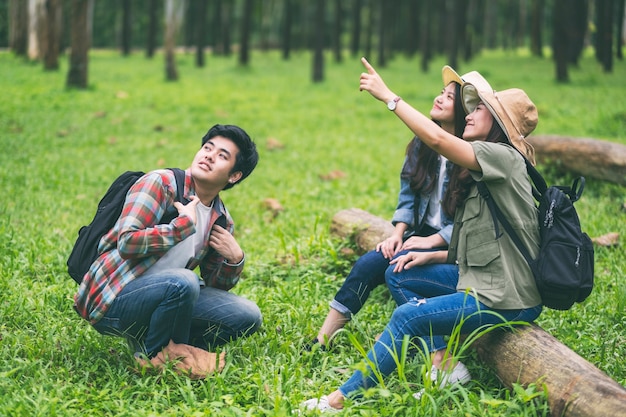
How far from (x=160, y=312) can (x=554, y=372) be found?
1.94m

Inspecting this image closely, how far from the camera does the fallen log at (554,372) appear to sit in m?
3.08

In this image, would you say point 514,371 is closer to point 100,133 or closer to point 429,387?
point 429,387

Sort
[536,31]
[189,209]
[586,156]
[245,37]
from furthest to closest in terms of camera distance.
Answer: [536,31]
[245,37]
[586,156]
[189,209]

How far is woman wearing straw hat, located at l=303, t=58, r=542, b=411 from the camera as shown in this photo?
136 inches

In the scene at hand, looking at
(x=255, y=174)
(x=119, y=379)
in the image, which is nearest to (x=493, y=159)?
(x=119, y=379)

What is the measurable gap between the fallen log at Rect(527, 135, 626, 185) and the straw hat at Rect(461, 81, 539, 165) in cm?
426

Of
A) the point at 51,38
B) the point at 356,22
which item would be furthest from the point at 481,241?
the point at 356,22

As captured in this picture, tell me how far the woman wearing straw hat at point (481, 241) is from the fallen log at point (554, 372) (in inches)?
5.4

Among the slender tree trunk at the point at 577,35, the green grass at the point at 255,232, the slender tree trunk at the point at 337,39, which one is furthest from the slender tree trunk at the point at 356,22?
the green grass at the point at 255,232

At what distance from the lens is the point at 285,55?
104 ft

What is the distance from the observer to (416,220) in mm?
4465

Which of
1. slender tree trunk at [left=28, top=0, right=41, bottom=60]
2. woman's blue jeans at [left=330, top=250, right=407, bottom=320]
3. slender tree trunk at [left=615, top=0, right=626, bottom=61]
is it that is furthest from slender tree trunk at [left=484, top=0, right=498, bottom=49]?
woman's blue jeans at [left=330, top=250, right=407, bottom=320]

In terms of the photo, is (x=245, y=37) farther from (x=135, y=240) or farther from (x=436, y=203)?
(x=135, y=240)

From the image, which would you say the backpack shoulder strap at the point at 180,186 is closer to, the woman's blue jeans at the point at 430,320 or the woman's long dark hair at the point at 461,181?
the woman's blue jeans at the point at 430,320
